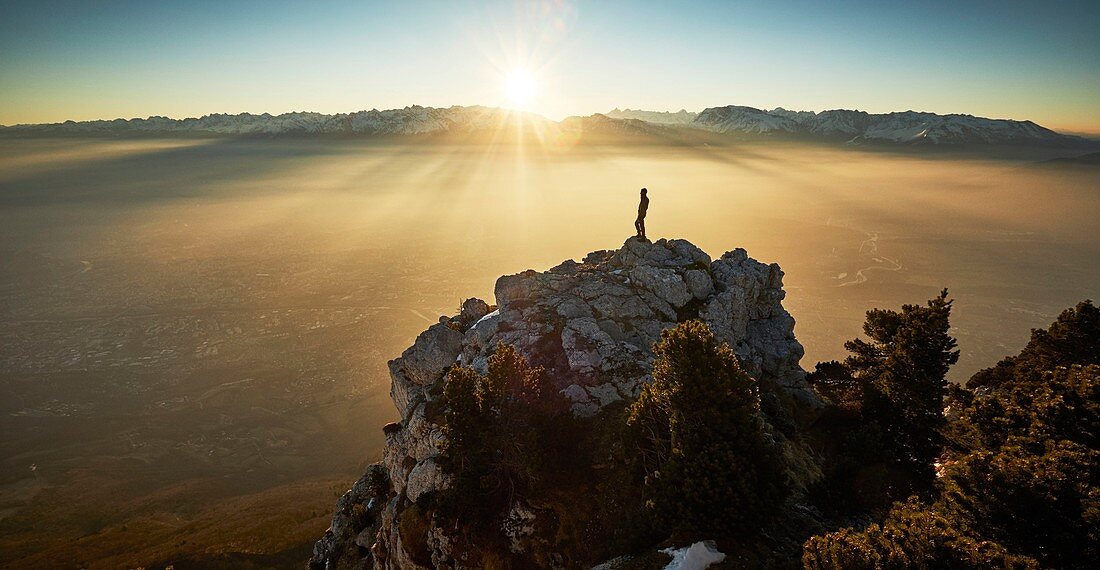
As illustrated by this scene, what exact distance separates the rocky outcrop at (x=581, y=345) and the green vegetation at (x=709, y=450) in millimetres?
6690

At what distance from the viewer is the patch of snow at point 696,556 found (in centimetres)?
1373

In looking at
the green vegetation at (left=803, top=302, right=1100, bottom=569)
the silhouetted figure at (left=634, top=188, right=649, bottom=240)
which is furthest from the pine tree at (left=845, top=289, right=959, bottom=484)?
the silhouetted figure at (left=634, top=188, right=649, bottom=240)

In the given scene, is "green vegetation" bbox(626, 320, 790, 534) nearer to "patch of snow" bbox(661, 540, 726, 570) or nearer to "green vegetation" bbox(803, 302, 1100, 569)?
"patch of snow" bbox(661, 540, 726, 570)

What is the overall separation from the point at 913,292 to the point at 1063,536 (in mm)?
137596

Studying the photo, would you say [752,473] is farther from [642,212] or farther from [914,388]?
[642,212]

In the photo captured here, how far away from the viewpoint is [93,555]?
1788 inches

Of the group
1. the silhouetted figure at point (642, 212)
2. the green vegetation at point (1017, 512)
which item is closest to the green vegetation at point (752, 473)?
the green vegetation at point (1017, 512)

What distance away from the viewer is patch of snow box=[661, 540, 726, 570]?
1373 centimetres

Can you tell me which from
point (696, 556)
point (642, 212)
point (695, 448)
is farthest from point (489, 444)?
point (642, 212)

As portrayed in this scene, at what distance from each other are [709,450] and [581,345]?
11933 millimetres

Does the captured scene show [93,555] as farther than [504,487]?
Yes

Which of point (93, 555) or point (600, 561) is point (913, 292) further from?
point (93, 555)

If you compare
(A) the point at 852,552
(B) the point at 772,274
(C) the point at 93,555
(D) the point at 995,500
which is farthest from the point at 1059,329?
(C) the point at 93,555

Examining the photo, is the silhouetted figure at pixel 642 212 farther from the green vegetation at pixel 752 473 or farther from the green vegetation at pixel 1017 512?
the green vegetation at pixel 1017 512
